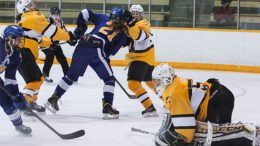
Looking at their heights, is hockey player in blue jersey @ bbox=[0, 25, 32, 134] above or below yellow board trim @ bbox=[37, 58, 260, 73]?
above

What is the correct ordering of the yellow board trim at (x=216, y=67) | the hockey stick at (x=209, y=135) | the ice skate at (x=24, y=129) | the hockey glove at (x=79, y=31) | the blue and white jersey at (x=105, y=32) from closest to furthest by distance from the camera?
the hockey stick at (x=209, y=135), the ice skate at (x=24, y=129), the blue and white jersey at (x=105, y=32), the hockey glove at (x=79, y=31), the yellow board trim at (x=216, y=67)

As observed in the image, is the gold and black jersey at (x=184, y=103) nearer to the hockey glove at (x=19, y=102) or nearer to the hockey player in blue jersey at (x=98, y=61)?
the hockey glove at (x=19, y=102)

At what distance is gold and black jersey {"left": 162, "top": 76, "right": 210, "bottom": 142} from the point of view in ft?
9.41

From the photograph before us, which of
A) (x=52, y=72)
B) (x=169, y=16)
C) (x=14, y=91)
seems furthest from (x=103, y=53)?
(x=169, y=16)

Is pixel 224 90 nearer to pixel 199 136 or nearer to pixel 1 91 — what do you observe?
pixel 199 136

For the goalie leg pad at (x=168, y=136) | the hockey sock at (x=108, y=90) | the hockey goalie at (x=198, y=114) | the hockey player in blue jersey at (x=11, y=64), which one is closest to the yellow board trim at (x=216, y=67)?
the hockey sock at (x=108, y=90)

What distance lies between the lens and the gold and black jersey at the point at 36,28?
4492 mm

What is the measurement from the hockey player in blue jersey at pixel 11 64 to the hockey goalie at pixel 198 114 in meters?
1.06

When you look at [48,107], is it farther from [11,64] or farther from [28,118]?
[11,64]

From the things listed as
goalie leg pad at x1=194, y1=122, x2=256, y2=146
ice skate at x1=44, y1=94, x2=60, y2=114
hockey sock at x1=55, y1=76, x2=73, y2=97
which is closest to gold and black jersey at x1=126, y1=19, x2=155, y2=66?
hockey sock at x1=55, y1=76, x2=73, y2=97

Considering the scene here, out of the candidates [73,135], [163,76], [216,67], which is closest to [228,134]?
[163,76]

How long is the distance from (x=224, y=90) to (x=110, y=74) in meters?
1.71

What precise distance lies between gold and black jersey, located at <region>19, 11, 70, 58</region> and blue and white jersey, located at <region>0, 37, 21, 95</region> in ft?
2.91

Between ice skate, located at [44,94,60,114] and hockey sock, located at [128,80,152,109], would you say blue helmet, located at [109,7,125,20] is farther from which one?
ice skate, located at [44,94,60,114]
